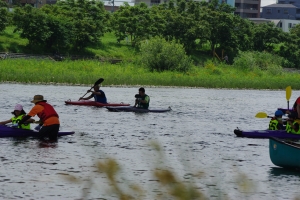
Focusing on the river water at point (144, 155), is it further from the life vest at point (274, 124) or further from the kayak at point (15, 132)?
the life vest at point (274, 124)

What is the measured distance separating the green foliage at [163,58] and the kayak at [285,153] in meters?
50.9

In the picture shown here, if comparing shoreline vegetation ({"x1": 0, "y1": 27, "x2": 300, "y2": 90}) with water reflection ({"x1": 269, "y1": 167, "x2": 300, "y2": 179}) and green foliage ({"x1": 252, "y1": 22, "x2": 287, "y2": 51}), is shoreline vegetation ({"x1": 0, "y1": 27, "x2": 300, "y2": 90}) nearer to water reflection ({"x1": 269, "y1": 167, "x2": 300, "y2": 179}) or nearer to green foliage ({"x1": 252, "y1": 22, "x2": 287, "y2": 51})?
green foliage ({"x1": 252, "y1": 22, "x2": 287, "y2": 51})

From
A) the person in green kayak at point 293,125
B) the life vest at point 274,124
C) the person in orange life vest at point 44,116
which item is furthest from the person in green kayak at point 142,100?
the person in green kayak at point 293,125

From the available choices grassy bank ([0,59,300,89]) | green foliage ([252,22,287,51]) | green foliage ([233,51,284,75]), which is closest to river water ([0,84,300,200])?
grassy bank ([0,59,300,89])

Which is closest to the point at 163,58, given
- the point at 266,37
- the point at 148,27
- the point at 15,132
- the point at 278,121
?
the point at 148,27

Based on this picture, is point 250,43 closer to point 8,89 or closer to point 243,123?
point 8,89

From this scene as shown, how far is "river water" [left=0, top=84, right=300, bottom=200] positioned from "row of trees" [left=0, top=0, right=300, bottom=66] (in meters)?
35.8

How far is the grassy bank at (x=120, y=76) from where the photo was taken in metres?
57.1

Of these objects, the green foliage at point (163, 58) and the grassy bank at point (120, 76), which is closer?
the grassy bank at point (120, 76)

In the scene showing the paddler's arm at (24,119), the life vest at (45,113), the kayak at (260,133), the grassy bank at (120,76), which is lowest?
the grassy bank at (120,76)

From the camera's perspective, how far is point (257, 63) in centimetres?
8631

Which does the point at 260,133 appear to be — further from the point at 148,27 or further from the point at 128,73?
the point at 148,27

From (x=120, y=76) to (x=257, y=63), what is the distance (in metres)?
28.6

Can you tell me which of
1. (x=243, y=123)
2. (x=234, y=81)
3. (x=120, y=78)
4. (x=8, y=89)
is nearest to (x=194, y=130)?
(x=243, y=123)
